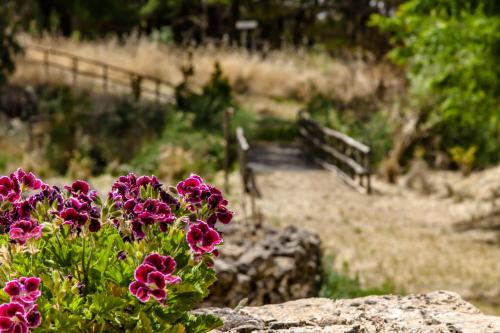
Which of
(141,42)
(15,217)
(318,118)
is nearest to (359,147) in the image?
(318,118)

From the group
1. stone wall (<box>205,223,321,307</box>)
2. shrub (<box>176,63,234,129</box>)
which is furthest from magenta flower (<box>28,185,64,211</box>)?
shrub (<box>176,63,234,129</box>)

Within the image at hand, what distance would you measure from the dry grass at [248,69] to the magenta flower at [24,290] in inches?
1045

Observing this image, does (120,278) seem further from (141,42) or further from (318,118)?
(141,42)

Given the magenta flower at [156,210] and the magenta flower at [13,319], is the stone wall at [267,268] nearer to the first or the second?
the magenta flower at [156,210]

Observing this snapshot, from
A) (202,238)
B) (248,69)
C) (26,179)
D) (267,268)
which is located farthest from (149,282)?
(248,69)

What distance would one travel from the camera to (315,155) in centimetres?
2195

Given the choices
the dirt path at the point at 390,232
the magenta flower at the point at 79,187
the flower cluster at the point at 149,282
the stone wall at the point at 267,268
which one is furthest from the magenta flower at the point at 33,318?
the dirt path at the point at 390,232

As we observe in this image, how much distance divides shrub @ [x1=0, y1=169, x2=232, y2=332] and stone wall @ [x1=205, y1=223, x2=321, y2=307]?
4210mm

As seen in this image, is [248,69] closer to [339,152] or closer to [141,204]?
[339,152]

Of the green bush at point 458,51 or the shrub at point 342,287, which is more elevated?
the green bush at point 458,51

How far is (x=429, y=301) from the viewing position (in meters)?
4.26

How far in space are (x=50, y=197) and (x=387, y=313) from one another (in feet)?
5.84

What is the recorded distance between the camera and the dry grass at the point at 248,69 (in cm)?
3027

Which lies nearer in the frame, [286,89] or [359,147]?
[359,147]
